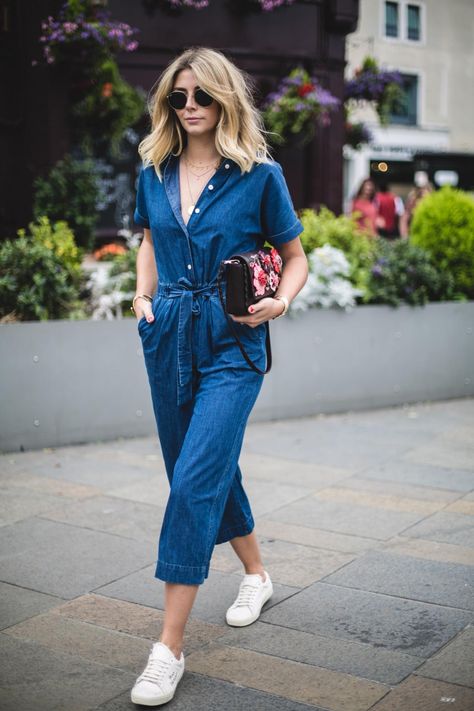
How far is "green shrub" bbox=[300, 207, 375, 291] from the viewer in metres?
7.71

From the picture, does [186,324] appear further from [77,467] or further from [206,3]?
[206,3]

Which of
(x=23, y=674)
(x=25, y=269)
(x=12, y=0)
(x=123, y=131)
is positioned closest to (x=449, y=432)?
(x=25, y=269)

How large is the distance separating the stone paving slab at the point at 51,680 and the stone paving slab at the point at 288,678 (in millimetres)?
296

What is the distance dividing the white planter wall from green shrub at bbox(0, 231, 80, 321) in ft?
0.96

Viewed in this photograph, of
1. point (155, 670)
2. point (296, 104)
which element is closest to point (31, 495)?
point (155, 670)

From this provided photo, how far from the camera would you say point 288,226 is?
3.12 metres

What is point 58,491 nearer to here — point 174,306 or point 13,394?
point 13,394

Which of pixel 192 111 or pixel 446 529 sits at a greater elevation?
pixel 192 111

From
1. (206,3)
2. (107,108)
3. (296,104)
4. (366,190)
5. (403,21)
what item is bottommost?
(366,190)

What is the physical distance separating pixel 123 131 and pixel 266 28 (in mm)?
2310

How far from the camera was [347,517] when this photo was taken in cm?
467

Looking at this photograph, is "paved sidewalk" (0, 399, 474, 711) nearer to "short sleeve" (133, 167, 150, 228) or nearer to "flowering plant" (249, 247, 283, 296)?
"flowering plant" (249, 247, 283, 296)

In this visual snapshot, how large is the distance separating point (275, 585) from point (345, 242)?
4.68m

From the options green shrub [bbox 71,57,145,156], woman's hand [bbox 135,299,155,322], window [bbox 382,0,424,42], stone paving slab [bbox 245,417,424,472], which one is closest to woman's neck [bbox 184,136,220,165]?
woman's hand [bbox 135,299,155,322]
